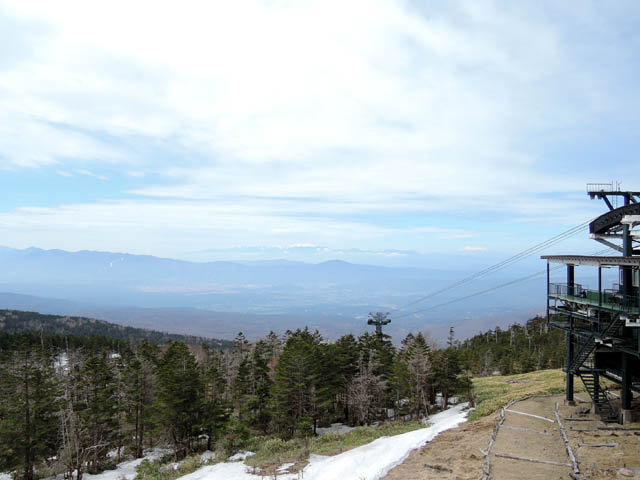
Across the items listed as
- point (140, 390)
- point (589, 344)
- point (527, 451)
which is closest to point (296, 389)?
point (140, 390)

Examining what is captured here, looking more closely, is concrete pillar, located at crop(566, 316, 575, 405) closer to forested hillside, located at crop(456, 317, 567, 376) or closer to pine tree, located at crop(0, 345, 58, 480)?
forested hillside, located at crop(456, 317, 567, 376)

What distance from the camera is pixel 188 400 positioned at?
3016cm

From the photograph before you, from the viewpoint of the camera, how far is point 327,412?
39.9 metres

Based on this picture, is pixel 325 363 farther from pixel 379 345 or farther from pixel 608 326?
pixel 608 326

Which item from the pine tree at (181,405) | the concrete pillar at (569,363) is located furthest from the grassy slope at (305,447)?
the concrete pillar at (569,363)

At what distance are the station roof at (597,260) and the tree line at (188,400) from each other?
52.9ft

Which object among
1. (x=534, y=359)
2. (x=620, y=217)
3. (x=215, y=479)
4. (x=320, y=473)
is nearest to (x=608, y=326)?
(x=620, y=217)

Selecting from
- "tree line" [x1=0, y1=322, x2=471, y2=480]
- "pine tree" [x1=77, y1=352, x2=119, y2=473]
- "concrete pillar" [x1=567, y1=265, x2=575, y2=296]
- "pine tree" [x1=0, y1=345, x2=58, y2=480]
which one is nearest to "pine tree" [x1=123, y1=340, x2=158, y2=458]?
"tree line" [x1=0, y1=322, x2=471, y2=480]

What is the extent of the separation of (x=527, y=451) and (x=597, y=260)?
931 cm

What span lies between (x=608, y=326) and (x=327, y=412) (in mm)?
29052

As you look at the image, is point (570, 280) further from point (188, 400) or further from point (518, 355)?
point (518, 355)

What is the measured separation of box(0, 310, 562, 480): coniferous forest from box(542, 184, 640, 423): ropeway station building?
14552 millimetres

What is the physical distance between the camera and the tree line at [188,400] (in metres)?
28.9

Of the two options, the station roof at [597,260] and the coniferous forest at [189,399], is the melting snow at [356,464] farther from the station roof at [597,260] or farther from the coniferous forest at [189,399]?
the station roof at [597,260]
